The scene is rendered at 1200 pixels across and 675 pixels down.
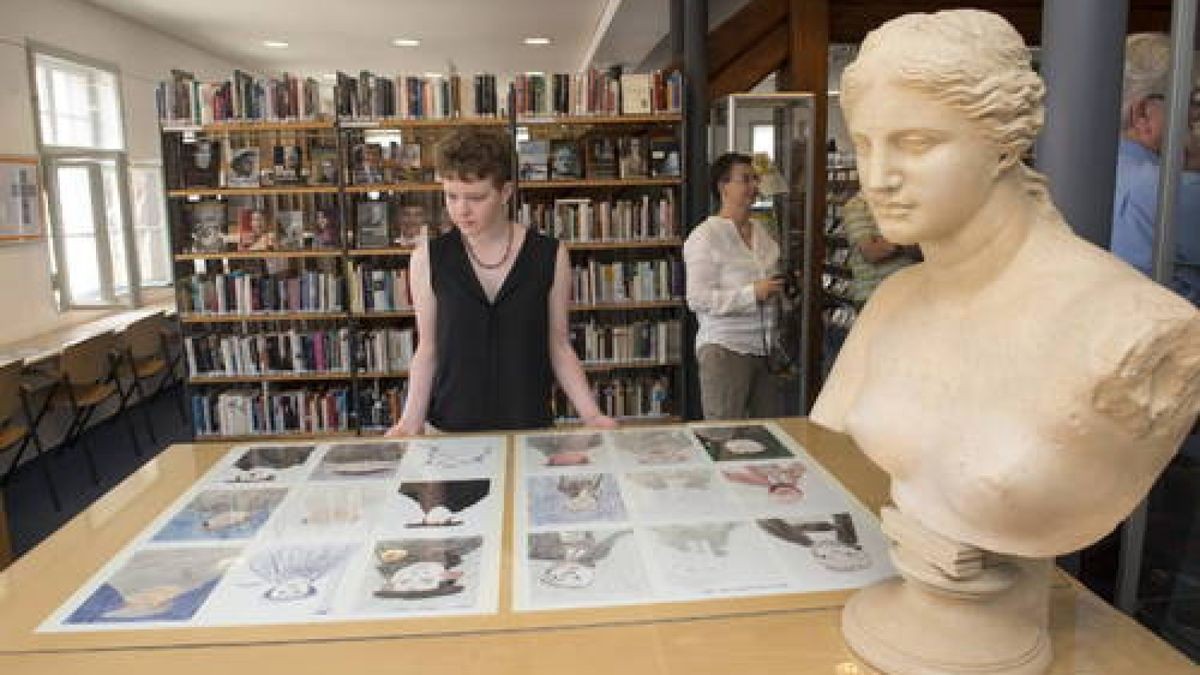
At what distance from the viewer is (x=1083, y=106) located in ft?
6.15

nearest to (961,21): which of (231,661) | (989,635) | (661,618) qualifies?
(989,635)

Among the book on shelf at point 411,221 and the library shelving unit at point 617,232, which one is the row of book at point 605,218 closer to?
the library shelving unit at point 617,232

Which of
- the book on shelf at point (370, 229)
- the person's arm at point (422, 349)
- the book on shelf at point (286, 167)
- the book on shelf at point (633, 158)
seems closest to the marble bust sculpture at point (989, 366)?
the person's arm at point (422, 349)

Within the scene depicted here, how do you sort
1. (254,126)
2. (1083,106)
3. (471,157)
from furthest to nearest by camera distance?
(254,126) < (471,157) < (1083,106)

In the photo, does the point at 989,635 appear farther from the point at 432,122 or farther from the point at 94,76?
the point at 94,76

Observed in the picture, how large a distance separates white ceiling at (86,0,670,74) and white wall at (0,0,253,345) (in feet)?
0.80

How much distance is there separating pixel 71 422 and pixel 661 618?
6.18 metres

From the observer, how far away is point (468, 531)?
1.64 m

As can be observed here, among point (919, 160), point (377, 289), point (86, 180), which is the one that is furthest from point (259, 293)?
point (919, 160)

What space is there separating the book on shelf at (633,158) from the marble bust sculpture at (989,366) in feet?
13.7

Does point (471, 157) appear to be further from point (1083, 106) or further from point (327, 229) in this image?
point (327, 229)

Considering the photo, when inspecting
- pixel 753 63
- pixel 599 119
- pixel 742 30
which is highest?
pixel 742 30

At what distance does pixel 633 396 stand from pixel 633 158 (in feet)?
5.00

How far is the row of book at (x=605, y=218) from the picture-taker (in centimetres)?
534
